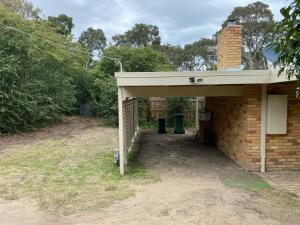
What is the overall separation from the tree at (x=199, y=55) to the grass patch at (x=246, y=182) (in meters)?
28.8

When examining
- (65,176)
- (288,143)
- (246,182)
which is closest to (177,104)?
(288,143)

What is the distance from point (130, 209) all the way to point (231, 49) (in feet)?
18.6

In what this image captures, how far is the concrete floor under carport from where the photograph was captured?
4.64 meters

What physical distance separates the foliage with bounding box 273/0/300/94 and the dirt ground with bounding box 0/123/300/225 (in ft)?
10.1

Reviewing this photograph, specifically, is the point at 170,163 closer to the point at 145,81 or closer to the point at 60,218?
the point at 145,81

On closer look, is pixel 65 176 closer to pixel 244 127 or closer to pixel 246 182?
pixel 246 182

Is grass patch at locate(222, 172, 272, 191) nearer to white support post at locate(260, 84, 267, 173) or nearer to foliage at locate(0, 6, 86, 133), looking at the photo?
white support post at locate(260, 84, 267, 173)

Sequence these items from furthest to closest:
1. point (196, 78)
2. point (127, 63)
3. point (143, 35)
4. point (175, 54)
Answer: point (143, 35), point (175, 54), point (127, 63), point (196, 78)

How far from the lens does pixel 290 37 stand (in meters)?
1.87

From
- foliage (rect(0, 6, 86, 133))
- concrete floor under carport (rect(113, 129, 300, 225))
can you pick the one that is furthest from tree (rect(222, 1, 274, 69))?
concrete floor under carport (rect(113, 129, 300, 225))

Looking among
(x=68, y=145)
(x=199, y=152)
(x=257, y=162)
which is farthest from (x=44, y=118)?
(x=257, y=162)

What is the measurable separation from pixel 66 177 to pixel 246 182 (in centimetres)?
364

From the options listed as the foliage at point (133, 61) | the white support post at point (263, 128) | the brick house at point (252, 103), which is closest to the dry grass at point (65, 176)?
the brick house at point (252, 103)

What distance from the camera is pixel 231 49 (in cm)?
907
